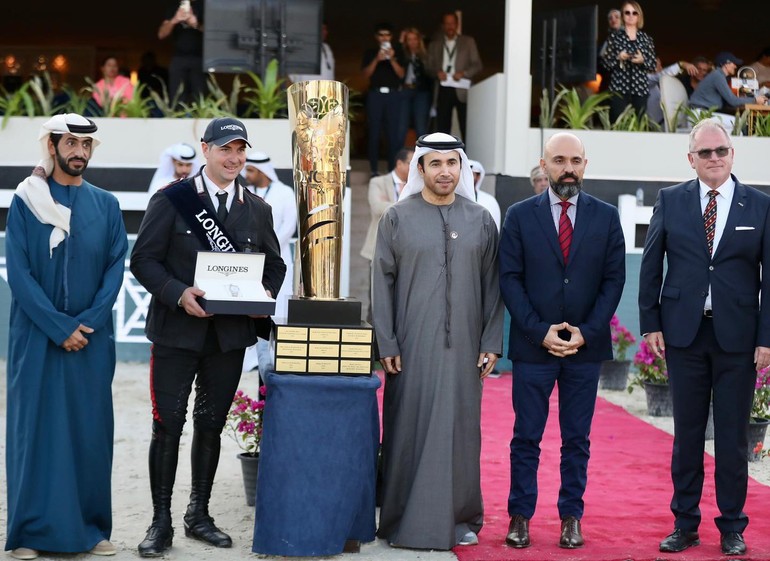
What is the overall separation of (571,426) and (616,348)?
5332mm

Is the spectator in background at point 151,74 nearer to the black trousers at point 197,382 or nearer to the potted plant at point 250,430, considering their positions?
the potted plant at point 250,430

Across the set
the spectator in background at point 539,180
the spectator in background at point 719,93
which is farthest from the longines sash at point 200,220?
the spectator in background at point 719,93

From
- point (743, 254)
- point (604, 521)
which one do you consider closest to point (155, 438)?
point (604, 521)

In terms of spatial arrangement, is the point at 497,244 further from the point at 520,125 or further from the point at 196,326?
the point at 520,125

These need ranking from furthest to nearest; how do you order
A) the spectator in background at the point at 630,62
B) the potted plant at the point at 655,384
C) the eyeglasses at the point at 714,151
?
the spectator in background at the point at 630,62 → the potted plant at the point at 655,384 → the eyeglasses at the point at 714,151

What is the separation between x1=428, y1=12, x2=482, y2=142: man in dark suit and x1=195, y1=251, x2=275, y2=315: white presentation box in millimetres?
8144

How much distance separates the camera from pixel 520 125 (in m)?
11.6

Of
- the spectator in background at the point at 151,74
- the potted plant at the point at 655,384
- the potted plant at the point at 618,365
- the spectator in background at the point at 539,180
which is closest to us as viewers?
the potted plant at the point at 655,384

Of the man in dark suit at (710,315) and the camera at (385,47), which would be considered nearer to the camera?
the man in dark suit at (710,315)

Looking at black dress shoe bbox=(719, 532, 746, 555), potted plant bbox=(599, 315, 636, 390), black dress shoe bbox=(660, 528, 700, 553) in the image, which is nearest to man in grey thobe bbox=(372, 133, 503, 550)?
black dress shoe bbox=(660, 528, 700, 553)

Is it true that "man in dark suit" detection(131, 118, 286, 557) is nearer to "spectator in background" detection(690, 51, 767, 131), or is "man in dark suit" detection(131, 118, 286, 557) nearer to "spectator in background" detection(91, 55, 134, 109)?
"spectator in background" detection(91, 55, 134, 109)

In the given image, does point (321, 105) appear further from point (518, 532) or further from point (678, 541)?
point (678, 541)

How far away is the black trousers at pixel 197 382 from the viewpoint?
17.1 ft

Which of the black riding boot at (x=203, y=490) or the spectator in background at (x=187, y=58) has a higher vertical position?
the spectator in background at (x=187, y=58)
